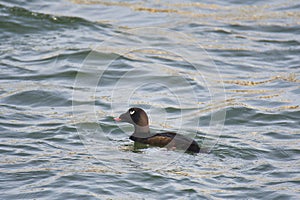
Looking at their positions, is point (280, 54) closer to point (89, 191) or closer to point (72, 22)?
point (72, 22)

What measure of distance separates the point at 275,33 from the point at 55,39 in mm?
5050

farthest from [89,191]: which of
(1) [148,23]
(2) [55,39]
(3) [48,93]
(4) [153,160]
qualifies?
(1) [148,23]

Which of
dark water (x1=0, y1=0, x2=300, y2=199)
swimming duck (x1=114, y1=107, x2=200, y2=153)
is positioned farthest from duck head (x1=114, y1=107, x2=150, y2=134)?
dark water (x1=0, y1=0, x2=300, y2=199)

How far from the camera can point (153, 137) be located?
967 centimetres

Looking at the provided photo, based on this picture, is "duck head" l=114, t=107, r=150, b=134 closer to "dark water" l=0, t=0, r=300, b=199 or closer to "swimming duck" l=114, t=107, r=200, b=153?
"swimming duck" l=114, t=107, r=200, b=153

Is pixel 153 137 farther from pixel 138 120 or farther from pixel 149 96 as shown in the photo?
pixel 149 96

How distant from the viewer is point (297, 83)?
1292 cm

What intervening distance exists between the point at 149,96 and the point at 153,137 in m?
2.73

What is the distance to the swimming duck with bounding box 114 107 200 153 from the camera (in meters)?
9.34

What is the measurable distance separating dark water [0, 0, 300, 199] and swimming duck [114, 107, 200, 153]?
127 mm

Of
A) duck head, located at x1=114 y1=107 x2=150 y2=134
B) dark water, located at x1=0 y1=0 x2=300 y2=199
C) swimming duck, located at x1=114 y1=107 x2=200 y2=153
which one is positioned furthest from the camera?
duck head, located at x1=114 y1=107 x2=150 y2=134

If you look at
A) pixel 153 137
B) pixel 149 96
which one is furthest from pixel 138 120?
pixel 149 96

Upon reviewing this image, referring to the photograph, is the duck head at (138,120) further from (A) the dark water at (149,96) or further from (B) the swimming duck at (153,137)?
(A) the dark water at (149,96)

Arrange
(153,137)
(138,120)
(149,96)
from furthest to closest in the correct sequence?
(149,96)
(138,120)
(153,137)
